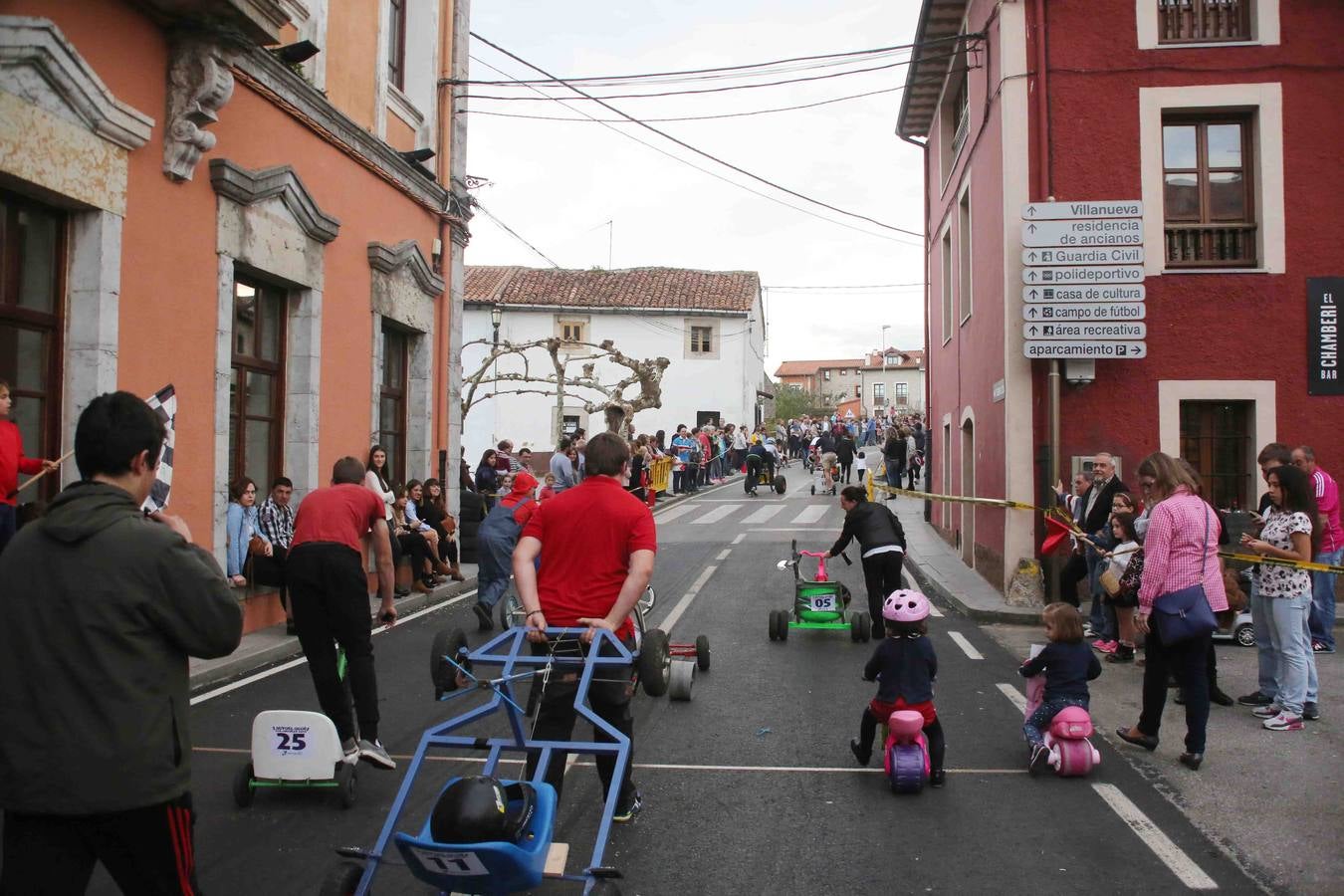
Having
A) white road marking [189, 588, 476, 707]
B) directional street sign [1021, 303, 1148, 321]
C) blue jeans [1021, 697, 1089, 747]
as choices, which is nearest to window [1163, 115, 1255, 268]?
directional street sign [1021, 303, 1148, 321]

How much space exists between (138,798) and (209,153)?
8615mm

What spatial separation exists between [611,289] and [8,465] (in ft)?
141

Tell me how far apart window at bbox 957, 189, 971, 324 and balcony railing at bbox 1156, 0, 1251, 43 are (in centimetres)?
397

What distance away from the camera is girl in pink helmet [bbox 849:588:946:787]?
601 cm

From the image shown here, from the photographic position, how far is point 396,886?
177 inches

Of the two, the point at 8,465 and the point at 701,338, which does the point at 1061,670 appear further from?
the point at 701,338

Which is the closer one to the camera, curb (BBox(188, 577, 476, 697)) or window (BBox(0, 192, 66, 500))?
window (BBox(0, 192, 66, 500))

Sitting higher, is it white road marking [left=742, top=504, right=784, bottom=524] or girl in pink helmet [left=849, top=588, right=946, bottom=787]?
white road marking [left=742, top=504, right=784, bottom=524]

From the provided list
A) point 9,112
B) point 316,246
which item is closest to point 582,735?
point 9,112

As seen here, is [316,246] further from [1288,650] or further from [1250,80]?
[1250,80]

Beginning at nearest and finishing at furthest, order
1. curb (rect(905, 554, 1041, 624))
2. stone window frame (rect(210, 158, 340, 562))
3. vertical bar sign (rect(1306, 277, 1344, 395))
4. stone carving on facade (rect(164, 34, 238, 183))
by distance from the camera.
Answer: stone carving on facade (rect(164, 34, 238, 183))
stone window frame (rect(210, 158, 340, 562))
curb (rect(905, 554, 1041, 624))
vertical bar sign (rect(1306, 277, 1344, 395))

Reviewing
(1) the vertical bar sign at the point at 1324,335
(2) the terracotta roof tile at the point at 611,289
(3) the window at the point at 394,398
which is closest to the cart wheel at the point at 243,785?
(3) the window at the point at 394,398

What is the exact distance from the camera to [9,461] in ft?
23.1

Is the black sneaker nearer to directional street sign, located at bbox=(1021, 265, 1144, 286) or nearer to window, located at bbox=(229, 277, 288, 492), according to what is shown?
window, located at bbox=(229, 277, 288, 492)
